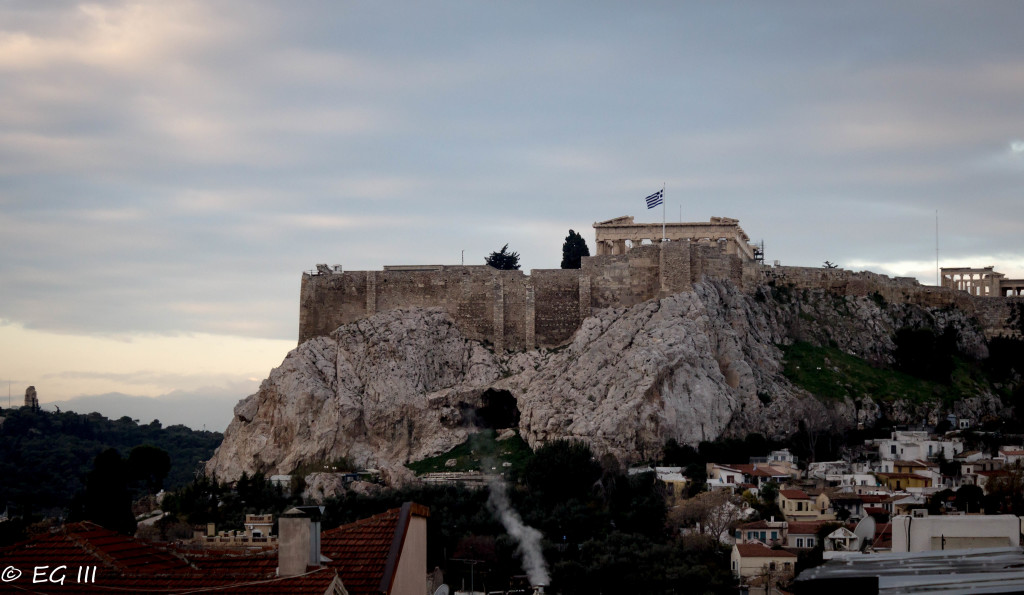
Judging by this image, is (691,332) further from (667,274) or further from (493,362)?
(493,362)

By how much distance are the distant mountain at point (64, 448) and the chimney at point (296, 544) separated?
68298 millimetres

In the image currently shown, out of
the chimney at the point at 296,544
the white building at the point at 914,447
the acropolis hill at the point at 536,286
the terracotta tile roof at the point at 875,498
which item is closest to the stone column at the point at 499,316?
the acropolis hill at the point at 536,286

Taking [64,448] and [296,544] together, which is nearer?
[296,544]

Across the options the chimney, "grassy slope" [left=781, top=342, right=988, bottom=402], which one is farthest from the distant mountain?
the chimney

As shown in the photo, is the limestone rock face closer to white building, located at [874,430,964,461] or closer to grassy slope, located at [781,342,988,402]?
grassy slope, located at [781,342,988,402]

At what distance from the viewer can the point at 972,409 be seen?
69750mm

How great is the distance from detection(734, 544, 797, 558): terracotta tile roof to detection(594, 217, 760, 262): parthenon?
786 inches

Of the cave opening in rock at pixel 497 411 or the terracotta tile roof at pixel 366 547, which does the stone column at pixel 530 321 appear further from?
the terracotta tile roof at pixel 366 547

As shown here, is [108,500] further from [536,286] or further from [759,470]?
[759,470]

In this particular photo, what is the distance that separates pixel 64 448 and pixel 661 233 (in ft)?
175

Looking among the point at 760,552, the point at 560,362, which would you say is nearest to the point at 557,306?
the point at 560,362

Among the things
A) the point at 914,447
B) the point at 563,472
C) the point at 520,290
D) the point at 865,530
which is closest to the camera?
the point at 865,530

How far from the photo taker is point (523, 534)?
174 ft

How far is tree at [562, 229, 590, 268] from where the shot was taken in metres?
71.9
